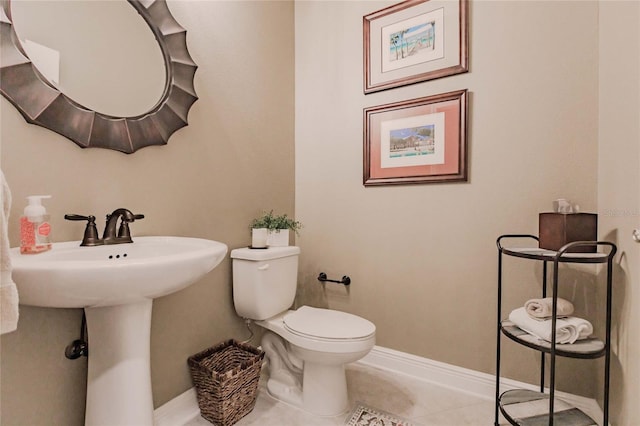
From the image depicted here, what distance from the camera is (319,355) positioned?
1.47 meters

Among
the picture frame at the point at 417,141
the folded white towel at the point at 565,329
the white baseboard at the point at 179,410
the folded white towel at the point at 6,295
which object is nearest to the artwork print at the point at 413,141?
the picture frame at the point at 417,141

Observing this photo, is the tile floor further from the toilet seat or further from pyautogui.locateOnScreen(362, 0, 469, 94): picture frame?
pyautogui.locateOnScreen(362, 0, 469, 94): picture frame

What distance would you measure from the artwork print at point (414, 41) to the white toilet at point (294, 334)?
126 cm

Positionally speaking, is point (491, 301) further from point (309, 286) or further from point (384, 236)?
point (309, 286)

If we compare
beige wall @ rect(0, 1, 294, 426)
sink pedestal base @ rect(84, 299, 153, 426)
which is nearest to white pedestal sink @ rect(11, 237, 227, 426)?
sink pedestal base @ rect(84, 299, 153, 426)

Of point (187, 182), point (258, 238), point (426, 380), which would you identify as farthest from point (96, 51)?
point (426, 380)

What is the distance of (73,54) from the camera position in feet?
3.93

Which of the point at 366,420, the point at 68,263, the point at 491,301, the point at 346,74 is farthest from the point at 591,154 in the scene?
the point at 68,263

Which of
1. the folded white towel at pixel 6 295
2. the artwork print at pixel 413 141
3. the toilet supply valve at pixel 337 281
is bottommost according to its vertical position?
the toilet supply valve at pixel 337 281

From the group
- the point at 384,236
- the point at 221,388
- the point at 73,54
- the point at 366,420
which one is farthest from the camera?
the point at 384,236

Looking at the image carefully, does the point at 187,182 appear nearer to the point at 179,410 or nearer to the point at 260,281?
the point at 260,281

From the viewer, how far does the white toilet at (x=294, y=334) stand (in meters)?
1.47

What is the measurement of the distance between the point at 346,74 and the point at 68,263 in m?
1.83

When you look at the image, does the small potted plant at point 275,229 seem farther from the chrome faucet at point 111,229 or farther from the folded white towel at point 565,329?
the folded white towel at point 565,329
